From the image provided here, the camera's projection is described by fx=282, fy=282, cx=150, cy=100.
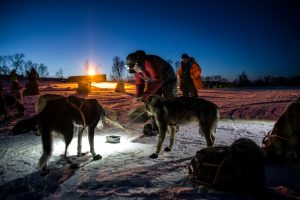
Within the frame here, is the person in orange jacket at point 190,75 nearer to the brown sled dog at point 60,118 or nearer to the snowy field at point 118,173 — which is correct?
the snowy field at point 118,173

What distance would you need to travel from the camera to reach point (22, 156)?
5.25 meters

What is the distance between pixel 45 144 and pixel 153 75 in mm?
3001

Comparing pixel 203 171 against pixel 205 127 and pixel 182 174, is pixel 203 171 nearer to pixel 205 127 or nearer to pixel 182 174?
pixel 182 174

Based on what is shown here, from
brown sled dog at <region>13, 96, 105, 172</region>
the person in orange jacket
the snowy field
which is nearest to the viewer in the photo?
the snowy field

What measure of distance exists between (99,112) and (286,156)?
10.4 ft

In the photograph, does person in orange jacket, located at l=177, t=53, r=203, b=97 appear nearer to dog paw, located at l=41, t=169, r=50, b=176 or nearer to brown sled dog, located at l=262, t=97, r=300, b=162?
brown sled dog, located at l=262, t=97, r=300, b=162

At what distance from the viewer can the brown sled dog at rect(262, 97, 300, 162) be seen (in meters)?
4.00

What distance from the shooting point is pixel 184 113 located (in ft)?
17.0

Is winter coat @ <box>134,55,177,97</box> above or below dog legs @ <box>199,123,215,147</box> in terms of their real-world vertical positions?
above

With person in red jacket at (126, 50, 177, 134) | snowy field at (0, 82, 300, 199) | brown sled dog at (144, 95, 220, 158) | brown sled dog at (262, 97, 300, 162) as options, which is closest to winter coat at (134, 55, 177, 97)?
person in red jacket at (126, 50, 177, 134)

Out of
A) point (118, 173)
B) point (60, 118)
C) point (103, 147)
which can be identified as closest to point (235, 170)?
point (118, 173)

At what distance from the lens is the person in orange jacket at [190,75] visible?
28.5 feet

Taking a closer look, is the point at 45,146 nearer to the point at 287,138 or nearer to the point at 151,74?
the point at 151,74

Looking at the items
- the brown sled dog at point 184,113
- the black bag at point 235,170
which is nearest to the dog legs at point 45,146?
the brown sled dog at point 184,113
